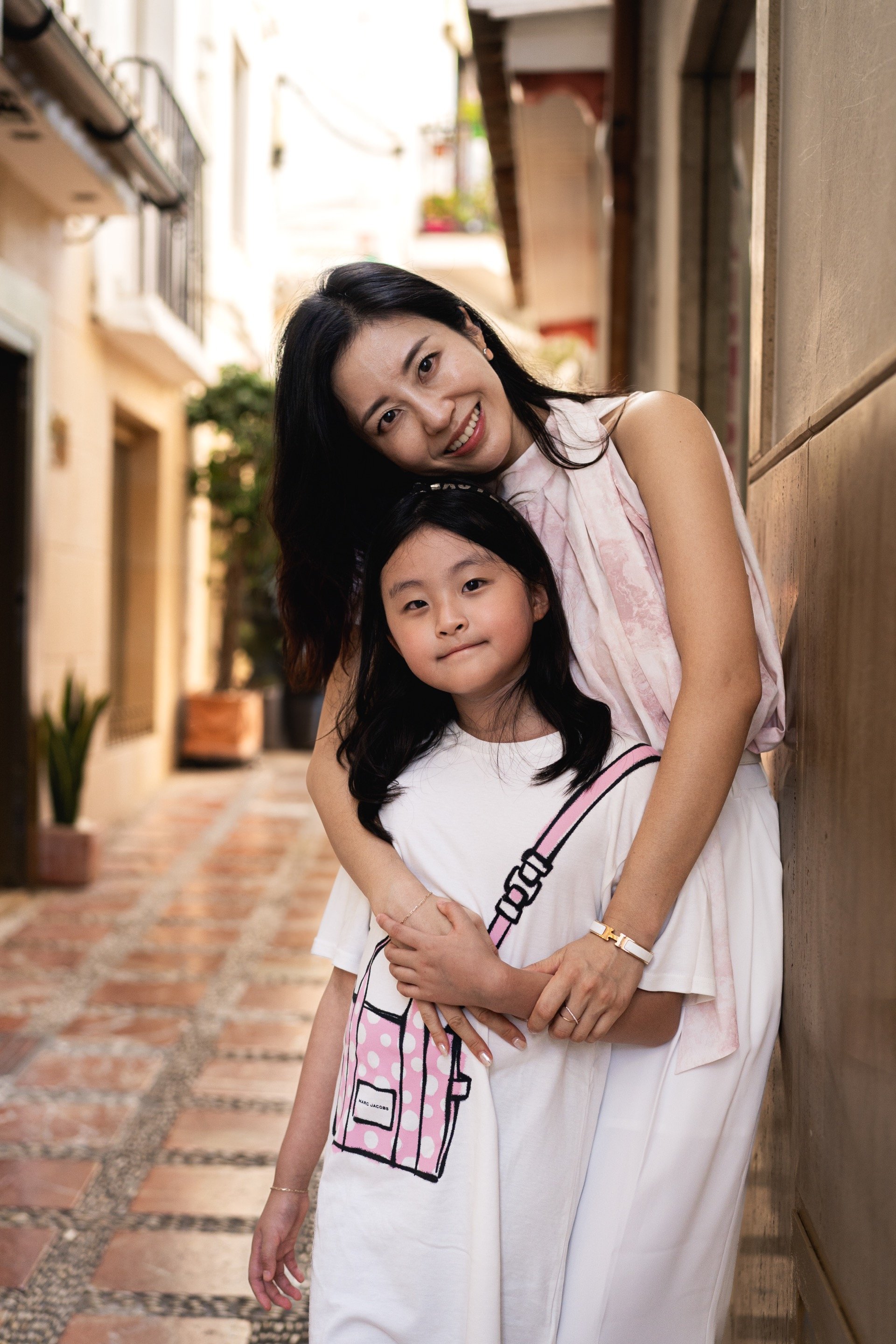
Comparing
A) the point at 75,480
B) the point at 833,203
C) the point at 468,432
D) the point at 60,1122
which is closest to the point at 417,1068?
the point at 468,432

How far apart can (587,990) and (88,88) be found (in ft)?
16.1

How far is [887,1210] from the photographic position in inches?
38.7

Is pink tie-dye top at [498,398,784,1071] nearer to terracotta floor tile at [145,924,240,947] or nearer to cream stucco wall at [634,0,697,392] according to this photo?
cream stucco wall at [634,0,697,392]

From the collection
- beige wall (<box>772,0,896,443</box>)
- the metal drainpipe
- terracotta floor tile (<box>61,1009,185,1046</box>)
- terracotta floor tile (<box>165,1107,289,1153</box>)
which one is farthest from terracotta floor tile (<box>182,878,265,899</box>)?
beige wall (<box>772,0,896,443</box>)

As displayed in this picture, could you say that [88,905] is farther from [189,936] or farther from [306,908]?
[306,908]

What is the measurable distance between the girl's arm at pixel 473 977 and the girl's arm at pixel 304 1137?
0.23 m

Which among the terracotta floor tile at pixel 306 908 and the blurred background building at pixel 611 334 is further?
the terracotta floor tile at pixel 306 908

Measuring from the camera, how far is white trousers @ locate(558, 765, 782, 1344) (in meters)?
1.32

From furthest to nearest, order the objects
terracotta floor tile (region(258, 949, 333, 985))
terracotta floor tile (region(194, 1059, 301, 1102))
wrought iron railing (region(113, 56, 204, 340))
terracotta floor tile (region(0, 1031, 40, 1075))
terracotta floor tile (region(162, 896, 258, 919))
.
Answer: wrought iron railing (region(113, 56, 204, 340))
terracotta floor tile (region(162, 896, 258, 919))
terracotta floor tile (region(258, 949, 333, 985))
terracotta floor tile (region(0, 1031, 40, 1075))
terracotta floor tile (region(194, 1059, 301, 1102))

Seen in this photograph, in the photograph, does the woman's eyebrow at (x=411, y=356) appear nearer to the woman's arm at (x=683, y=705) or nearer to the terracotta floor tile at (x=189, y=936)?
the woman's arm at (x=683, y=705)

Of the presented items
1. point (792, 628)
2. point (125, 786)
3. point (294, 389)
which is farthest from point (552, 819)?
point (125, 786)

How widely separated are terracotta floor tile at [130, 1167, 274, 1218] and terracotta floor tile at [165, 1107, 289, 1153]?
3.9 inches

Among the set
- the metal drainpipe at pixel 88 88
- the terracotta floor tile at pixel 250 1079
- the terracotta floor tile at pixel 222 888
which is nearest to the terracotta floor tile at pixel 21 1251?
the terracotta floor tile at pixel 250 1079

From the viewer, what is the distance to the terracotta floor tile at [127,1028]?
366 cm
